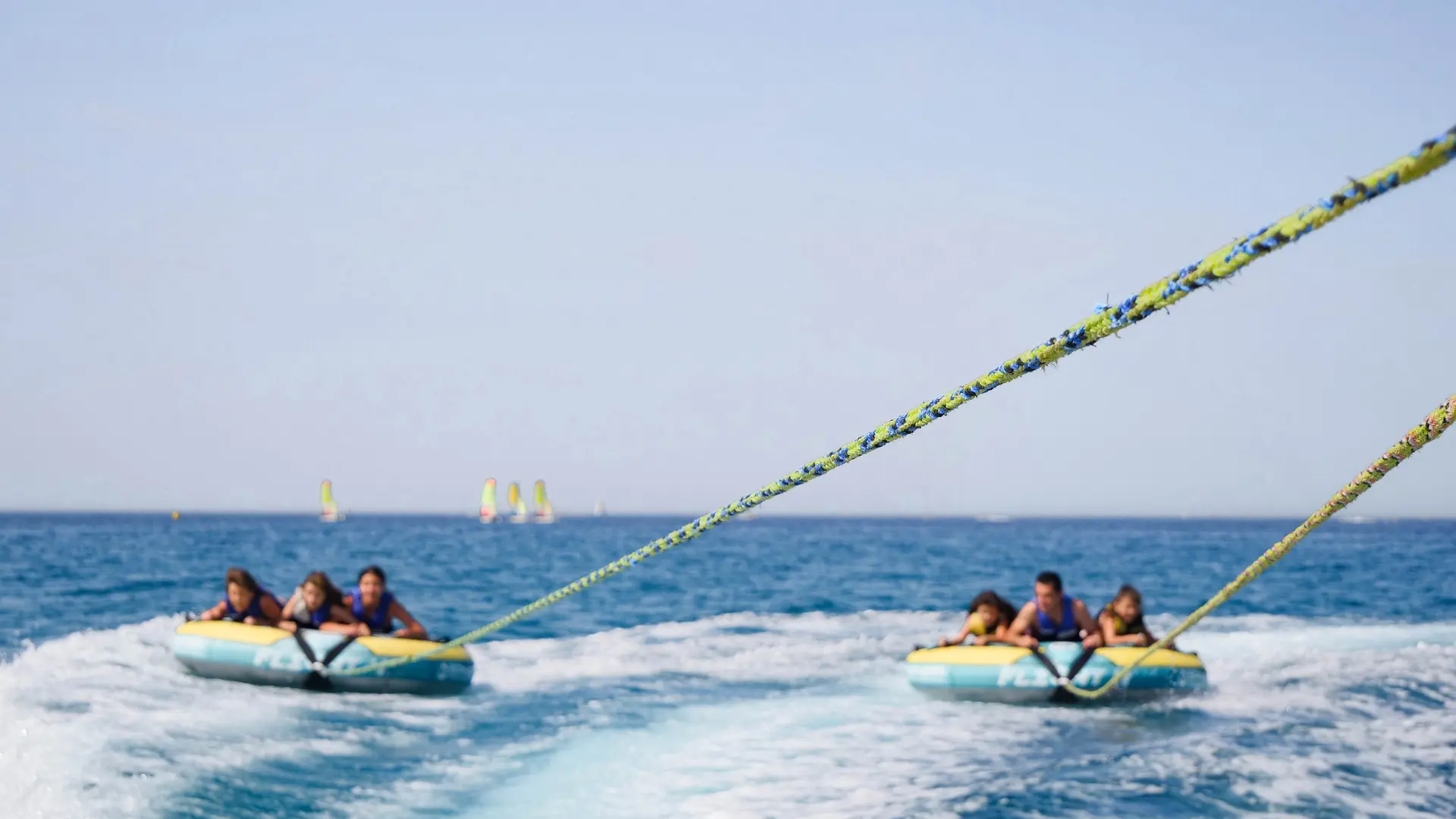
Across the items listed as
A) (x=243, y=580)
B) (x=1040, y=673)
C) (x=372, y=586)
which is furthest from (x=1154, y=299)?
(x=243, y=580)

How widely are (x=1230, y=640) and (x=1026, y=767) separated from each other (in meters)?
11.1

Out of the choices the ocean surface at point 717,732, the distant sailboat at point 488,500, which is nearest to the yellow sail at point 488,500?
the distant sailboat at point 488,500

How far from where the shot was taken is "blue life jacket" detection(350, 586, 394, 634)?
41.5 ft

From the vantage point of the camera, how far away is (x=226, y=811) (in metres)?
8.03

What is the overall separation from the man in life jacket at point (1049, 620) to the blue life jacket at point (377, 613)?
6446 millimetres

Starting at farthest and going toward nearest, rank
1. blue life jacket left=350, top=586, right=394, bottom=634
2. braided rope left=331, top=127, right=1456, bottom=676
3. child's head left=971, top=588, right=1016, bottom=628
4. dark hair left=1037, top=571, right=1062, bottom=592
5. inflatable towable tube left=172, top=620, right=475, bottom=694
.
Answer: child's head left=971, top=588, right=1016, bottom=628
blue life jacket left=350, top=586, right=394, bottom=634
dark hair left=1037, top=571, right=1062, bottom=592
inflatable towable tube left=172, top=620, right=475, bottom=694
braided rope left=331, top=127, right=1456, bottom=676

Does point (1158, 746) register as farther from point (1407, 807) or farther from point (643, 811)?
point (643, 811)

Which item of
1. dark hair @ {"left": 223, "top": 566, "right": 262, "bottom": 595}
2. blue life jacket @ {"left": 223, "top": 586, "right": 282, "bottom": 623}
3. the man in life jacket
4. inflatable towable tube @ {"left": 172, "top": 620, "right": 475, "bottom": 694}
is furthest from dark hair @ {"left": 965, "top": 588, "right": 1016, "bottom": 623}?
dark hair @ {"left": 223, "top": 566, "right": 262, "bottom": 595}

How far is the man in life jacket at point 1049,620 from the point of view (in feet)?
40.8

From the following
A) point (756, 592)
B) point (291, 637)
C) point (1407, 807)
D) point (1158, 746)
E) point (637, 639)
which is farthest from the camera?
point (756, 592)

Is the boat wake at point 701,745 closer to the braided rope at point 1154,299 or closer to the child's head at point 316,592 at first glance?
the child's head at point 316,592

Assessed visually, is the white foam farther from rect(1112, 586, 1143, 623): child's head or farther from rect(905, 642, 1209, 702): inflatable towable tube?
rect(1112, 586, 1143, 623): child's head

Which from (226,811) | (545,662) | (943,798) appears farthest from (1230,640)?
(226,811)

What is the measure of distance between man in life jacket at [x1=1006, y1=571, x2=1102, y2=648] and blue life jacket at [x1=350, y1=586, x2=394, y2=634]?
645 cm
